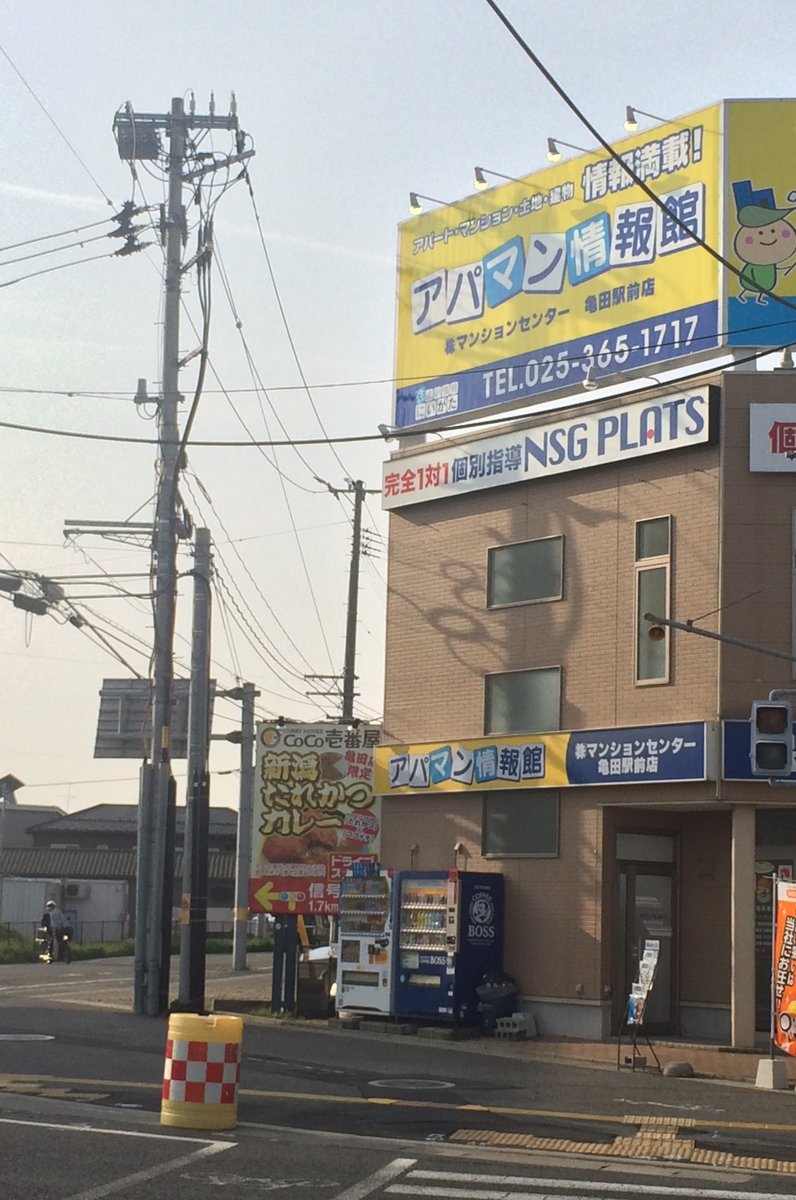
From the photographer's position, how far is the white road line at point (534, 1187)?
10.7 meters

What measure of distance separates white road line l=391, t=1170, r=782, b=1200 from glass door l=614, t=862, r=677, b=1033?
1290 centimetres

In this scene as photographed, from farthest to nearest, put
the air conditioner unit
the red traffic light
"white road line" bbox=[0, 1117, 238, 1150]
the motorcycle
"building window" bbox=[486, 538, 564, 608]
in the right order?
1. the air conditioner unit
2. the motorcycle
3. "building window" bbox=[486, 538, 564, 608]
4. the red traffic light
5. "white road line" bbox=[0, 1117, 238, 1150]

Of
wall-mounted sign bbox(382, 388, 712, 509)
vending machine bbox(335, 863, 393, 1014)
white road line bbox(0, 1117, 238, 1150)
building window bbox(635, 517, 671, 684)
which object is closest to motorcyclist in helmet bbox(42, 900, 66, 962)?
vending machine bbox(335, 863, 393, 1014)

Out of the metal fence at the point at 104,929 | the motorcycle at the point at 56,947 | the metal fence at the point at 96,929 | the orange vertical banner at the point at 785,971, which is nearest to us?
the orange vertical banner at the point at 785,971

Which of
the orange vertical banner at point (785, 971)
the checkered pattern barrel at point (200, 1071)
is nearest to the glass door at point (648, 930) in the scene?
the orange vertical banner at point (785, 971)

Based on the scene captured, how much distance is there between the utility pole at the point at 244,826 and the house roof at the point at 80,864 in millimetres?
32337

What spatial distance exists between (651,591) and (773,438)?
3.02 meters

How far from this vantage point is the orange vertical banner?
751 inches

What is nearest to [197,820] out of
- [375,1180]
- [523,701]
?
[523,701]

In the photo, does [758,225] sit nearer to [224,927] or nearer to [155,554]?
[155,554]

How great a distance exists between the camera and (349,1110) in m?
15.3

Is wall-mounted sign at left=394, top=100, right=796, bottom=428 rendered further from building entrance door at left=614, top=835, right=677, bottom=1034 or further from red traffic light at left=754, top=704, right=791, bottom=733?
building entrance door at left=614, top=835, right=677, bottom=1034

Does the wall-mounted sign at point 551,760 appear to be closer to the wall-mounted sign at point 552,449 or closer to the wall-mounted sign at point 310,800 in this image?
the wall-mounted sign at point 310,800

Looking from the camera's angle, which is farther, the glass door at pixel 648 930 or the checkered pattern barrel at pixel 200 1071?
the glass door at pixel 648 930
